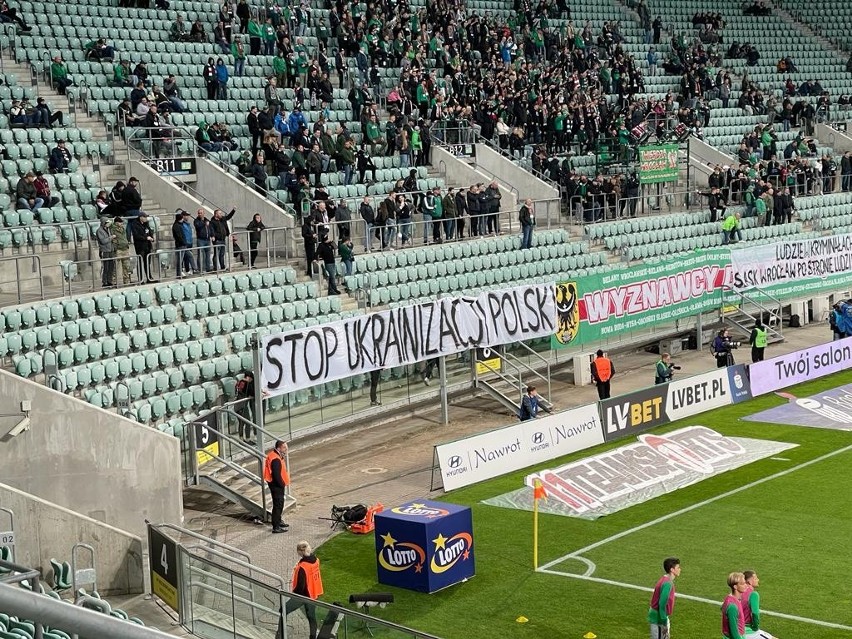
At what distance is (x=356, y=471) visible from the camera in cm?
2391

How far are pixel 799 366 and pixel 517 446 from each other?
10.5 metres

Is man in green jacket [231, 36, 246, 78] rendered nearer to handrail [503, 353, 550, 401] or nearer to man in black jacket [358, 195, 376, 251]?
man in black jacket [358, 195, 376, 251]

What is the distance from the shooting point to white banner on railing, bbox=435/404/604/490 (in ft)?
72.6

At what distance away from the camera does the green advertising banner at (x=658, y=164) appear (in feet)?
130

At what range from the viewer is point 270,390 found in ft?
76.3

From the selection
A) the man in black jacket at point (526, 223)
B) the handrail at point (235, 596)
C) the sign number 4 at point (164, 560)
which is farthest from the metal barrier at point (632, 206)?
the handrail at point (235, 596)

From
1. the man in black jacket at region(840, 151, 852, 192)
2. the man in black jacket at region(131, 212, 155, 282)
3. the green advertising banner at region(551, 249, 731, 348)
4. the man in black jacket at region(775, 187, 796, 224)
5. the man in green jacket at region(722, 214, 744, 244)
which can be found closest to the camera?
the man in black jacket at region(131, 212, 155, 282)

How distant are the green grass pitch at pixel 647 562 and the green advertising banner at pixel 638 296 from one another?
760 centimetres

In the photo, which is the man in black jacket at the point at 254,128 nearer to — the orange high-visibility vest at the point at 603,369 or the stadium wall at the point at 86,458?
the orange high-visibility vest at the point at 603,369

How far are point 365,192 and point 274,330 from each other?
28.7ft

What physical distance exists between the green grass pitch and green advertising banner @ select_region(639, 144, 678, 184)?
688 inches

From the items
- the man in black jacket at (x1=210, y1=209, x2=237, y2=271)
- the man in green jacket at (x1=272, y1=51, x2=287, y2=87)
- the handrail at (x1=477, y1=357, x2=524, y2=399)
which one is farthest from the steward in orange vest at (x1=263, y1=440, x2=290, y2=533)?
the man in green jacket at (x1=272, y1=51, x2=287, y2=87)

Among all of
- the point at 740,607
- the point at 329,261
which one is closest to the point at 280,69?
the point at 329,261

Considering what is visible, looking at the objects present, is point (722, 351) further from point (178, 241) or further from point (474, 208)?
point (178, 241)
